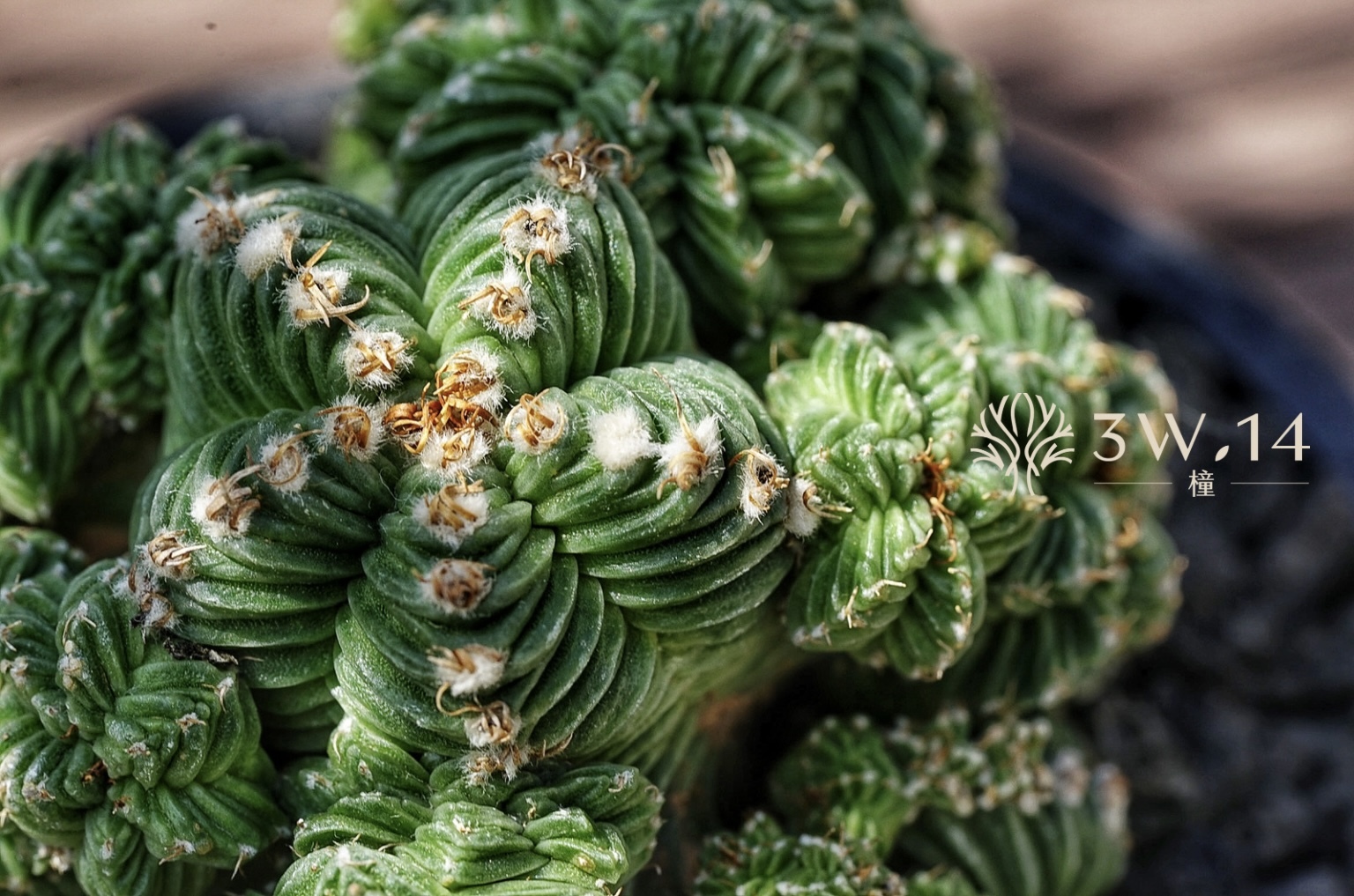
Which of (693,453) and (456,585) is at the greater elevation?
(693,453)

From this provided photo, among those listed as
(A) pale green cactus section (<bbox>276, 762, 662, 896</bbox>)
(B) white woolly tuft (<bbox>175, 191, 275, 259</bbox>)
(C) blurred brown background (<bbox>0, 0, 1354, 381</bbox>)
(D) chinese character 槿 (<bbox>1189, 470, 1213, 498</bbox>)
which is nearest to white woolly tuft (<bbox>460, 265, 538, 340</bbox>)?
(B) white woolly tuft (<bbox>175, 191, 275, 259</bbox>)

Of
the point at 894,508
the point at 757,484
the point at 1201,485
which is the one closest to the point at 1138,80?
the point at 1201,485

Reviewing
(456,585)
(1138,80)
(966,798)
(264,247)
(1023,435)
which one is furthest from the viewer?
(1138,80)

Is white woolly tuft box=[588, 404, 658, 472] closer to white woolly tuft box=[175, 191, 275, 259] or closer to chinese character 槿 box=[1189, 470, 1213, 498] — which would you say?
white woolly tuft box=[175, 191, 275, 259]

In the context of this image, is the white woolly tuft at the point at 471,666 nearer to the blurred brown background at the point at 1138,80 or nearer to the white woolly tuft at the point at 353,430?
the white woolly tuft at the point at 353,430

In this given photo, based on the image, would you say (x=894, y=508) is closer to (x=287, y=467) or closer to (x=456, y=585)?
(x=456, y=585)

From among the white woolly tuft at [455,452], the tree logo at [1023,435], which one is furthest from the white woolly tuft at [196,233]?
the tree logo at [1023,435]

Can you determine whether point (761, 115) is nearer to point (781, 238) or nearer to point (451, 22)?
point (781, 238)
